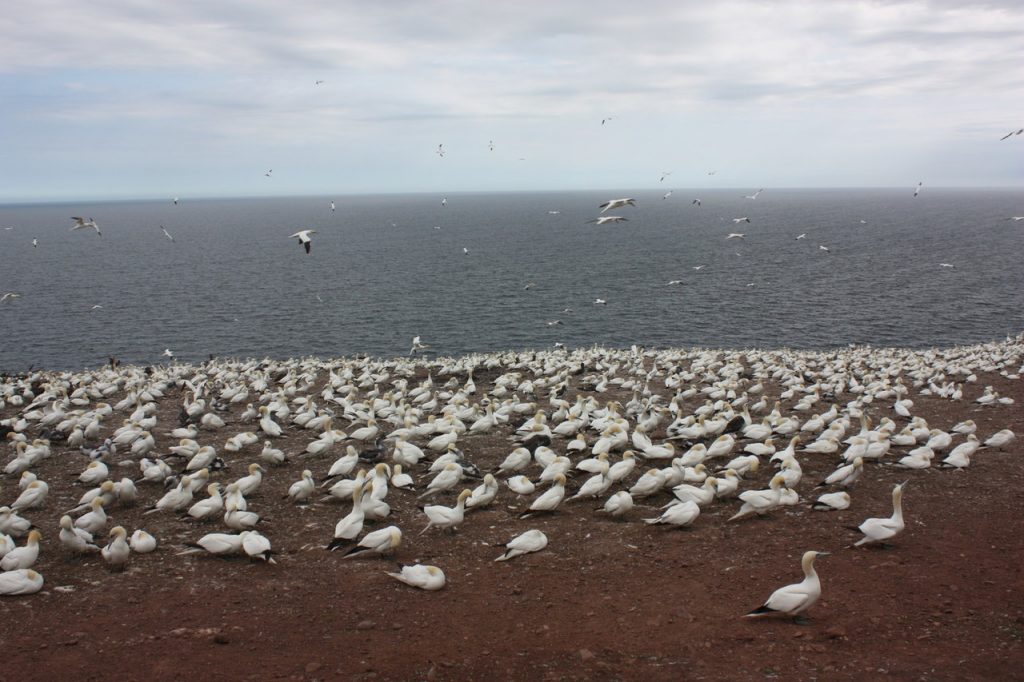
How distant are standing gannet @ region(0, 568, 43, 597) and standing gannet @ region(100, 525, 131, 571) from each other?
0.88 m

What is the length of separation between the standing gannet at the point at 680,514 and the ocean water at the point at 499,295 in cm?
3694

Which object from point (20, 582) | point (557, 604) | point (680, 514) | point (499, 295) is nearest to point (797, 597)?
point (680, 514)

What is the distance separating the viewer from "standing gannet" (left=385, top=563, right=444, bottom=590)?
30.6 ft

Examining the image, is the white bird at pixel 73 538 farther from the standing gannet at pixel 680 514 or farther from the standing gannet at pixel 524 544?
the standing gannet at pixel 680 514

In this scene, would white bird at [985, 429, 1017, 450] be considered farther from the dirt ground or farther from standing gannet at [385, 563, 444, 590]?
standing gannet at [385, 563, 444, 590]

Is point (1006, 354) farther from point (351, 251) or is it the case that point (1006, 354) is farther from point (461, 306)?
point (351, 251)

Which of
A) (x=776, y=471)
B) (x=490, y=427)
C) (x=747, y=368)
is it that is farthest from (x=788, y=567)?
(x=747, y=368)

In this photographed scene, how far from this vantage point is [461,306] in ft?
207

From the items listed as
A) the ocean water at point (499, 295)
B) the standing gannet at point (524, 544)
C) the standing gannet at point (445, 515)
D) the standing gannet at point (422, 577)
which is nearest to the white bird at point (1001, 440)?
the standing gannet at point (524, 544)

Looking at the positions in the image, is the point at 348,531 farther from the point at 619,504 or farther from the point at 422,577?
the point at 619,504

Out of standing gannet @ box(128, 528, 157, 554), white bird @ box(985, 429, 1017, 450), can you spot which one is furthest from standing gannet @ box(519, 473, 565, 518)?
white bird @ box(985, 429, 1017, 450)

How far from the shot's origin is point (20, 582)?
9.37m

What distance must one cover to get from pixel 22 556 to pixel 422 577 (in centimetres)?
586

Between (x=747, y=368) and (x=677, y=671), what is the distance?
82.7ft
